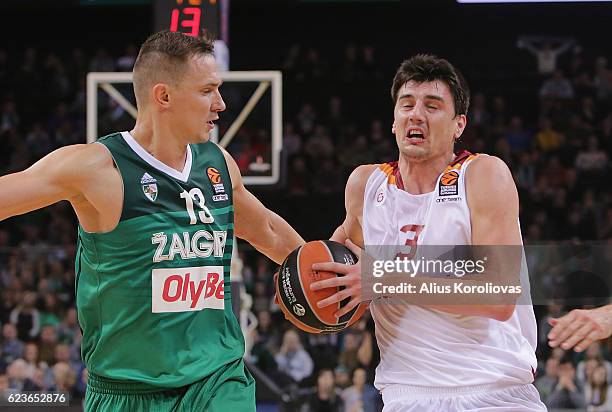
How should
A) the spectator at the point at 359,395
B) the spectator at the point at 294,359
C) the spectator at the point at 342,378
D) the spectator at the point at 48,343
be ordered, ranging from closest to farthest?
the spectator at the point at 48,343 < the spectator at the point at 359,395 < the spectator at the point at 342,378 < the spectator at the point at 294,359

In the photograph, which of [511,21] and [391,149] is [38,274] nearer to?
[391,149]

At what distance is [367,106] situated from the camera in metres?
15.9

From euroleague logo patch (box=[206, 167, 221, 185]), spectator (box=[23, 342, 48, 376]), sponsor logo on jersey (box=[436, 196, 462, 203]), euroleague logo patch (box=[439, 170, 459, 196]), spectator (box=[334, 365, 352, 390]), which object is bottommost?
spectator (box=[334, 365, 352, 390])

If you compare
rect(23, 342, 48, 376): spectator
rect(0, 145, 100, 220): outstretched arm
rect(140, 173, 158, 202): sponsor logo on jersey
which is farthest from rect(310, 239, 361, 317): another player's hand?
rect(23, 342, 48, 376): spectator

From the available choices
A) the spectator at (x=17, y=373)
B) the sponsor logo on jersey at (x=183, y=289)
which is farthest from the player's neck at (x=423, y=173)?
the spectator at (x=17, y=373)

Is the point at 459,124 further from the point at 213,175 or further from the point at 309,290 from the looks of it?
the point at 213,175

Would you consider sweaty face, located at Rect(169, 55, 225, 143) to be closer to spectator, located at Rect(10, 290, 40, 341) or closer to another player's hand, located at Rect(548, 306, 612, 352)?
another player's hand, located at Rect(548, 306, 612, 352)

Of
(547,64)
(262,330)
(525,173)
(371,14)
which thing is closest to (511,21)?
(547,64)

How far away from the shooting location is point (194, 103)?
13.7ft

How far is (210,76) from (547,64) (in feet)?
43.1

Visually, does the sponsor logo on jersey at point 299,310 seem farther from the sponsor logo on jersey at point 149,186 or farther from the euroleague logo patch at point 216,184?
the sponsor logo on jersey at point 149,186

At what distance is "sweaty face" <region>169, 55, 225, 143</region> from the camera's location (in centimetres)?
415

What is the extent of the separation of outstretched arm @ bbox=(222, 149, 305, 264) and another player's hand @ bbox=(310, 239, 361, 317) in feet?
1.93

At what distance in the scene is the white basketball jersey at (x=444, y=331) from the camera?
3.96 metres
